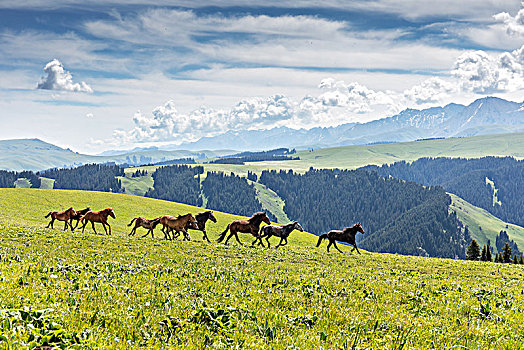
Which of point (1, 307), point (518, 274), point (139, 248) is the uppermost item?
point (1, 307)

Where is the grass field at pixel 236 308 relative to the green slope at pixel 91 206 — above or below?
above

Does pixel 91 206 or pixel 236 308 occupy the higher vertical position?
pixel 236 308

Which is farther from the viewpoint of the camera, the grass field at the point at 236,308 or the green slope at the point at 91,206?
the green slope at the point at 91,206

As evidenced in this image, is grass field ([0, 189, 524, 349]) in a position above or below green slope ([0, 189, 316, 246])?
above

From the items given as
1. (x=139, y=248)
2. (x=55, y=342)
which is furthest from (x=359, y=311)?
(x=139, y=248)

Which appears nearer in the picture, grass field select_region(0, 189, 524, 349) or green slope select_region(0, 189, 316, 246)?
grass field select_region(0, 189, 524, 349)

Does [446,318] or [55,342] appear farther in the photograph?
[446,318]

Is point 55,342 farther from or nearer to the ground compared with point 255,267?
farther from the ground

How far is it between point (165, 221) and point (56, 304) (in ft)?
98.8

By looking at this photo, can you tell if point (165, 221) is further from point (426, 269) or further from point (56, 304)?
point (56, 304)

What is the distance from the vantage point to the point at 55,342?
6.86 meters

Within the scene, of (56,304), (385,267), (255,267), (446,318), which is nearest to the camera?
(56,304)

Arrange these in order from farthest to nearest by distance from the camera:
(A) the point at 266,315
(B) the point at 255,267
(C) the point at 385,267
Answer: (C) the point at 385,267 → (B) the point at 255,267 → (A) the point at 266,315

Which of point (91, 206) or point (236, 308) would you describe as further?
point (91, 206)
